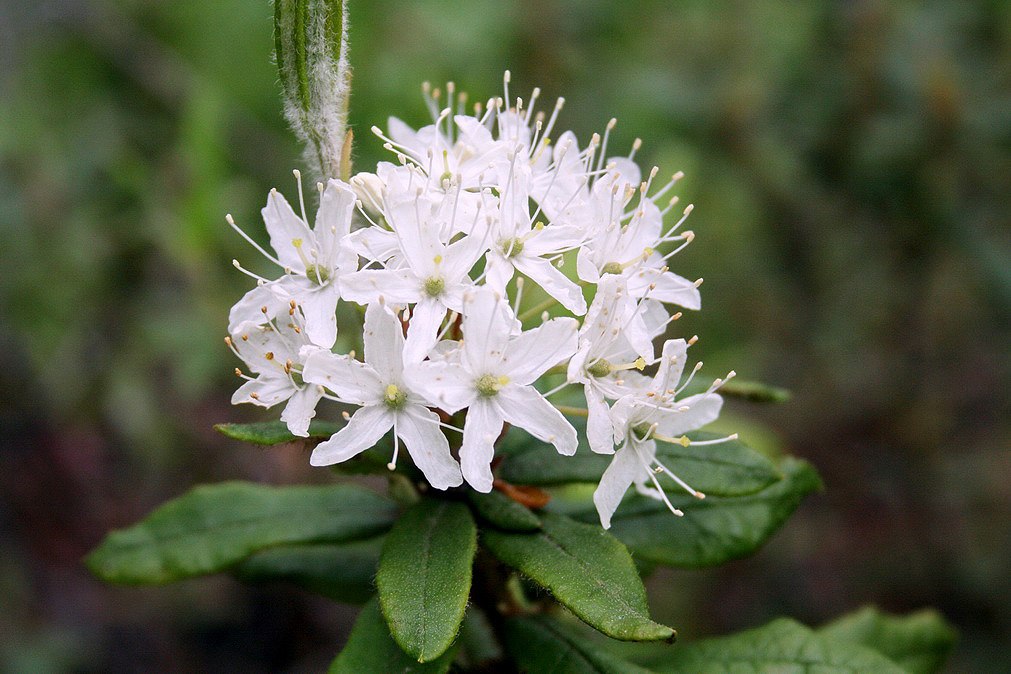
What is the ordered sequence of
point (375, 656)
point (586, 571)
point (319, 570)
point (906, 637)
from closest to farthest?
point (586, 571)
point (375, 656)
point (319, 570)
point (906, 637)

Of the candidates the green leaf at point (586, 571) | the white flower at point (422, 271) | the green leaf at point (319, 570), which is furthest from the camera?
the green leaf at point (319, 570)

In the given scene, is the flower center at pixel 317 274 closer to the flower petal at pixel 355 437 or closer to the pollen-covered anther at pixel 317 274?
the pollen-covered anther at pixel 317 274

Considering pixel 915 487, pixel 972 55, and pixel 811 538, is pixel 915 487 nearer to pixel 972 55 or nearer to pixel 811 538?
pixel 811 538

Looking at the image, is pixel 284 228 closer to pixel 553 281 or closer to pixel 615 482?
pixel 553 281

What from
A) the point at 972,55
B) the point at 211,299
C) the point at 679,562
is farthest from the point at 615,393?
the point at 972,55

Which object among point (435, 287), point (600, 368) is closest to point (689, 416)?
point (600, 368)

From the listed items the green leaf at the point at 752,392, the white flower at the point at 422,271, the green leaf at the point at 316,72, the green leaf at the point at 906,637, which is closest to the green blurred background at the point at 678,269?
the green leaf at the point at 906,637
